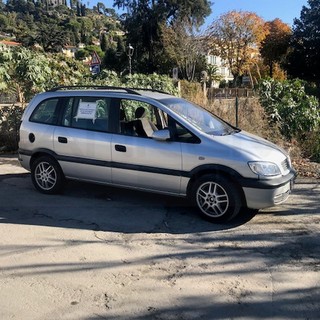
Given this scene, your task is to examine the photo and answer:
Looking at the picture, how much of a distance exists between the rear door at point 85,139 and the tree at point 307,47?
46.9 meters

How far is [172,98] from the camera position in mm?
6324

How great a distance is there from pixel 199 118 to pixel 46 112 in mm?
2393

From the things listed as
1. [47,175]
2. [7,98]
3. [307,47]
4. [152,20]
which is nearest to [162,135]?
[47,175]

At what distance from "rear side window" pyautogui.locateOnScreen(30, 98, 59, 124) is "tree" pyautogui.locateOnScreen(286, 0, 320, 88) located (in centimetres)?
4681

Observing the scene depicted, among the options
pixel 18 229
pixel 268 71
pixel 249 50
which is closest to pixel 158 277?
pixel 18 229

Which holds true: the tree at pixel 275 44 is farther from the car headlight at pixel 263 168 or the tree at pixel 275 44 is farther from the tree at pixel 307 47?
the car headlight at pixel 263 168

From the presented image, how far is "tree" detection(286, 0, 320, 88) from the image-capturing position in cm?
4934

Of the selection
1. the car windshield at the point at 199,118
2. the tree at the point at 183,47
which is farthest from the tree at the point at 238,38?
the car windshield at the point at 199,118

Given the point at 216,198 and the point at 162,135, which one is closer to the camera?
the point at 216,198

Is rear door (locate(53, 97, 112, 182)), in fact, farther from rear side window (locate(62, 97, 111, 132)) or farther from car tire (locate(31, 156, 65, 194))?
car tire (locate(31, 156, 65, 194))

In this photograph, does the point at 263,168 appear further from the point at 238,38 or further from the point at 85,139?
the point at 238,38

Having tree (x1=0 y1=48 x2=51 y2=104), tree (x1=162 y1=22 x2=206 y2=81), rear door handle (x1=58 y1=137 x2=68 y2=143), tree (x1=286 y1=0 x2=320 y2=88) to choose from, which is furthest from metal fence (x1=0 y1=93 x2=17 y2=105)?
tree (x1=286 y1=0 x2=320 y2=88)

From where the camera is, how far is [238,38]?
196 feet

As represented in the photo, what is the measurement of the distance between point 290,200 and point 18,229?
12.9ft
